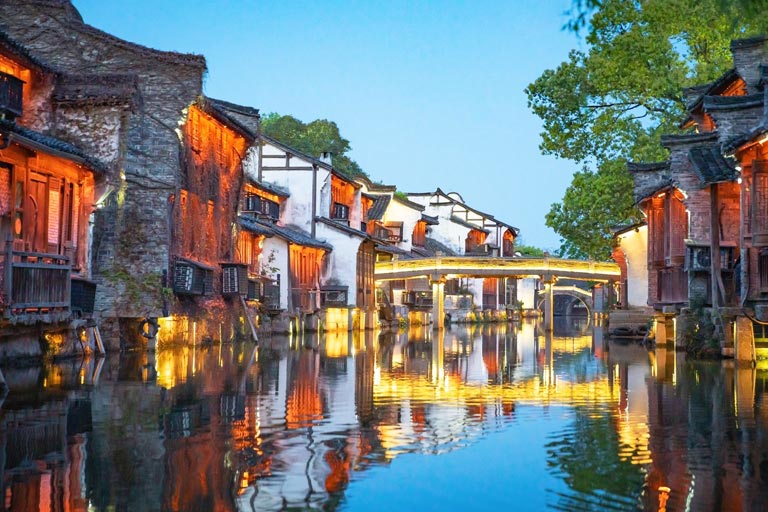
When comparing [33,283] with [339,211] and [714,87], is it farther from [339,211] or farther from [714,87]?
[339,211]

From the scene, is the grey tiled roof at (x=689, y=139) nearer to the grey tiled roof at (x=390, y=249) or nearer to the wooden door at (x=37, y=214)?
the wooden door at (x=37, y=214)

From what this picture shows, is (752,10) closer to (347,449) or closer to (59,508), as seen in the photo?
(347,449)

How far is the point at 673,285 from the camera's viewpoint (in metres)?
37.2

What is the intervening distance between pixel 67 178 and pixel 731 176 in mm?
18540

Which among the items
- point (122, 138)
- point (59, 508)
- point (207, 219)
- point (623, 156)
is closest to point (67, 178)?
point (122, 138)

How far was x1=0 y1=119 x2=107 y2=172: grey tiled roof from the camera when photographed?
22.6 m

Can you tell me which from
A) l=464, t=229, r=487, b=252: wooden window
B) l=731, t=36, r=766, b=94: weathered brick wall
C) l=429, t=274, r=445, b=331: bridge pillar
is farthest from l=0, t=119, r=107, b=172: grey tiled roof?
l=464, t=229, r=487, b=252: wooden window

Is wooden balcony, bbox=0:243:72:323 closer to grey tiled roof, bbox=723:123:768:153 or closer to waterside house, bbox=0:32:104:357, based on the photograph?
waterside house, bbox=0:32:104:357

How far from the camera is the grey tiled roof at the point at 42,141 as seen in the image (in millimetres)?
22609

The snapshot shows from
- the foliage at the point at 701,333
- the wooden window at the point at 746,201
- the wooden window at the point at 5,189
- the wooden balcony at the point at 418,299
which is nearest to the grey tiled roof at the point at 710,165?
the wooden window at the point at 746,201

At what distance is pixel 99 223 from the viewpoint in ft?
107

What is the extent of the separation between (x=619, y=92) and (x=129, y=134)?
2475 cm

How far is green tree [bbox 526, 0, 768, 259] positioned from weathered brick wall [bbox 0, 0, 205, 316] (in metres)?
19.1

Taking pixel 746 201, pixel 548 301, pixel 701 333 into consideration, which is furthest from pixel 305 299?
pixel 746 201
